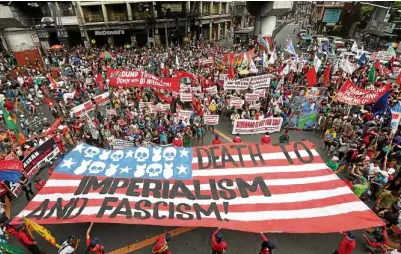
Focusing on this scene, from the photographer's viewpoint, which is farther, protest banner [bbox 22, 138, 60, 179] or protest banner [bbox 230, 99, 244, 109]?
protest banner [bbox 230, 99, 244, 109]

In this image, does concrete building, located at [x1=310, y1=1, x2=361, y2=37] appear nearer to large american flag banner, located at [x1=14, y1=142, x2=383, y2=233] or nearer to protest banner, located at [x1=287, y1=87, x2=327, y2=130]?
protest banner, located at [x1=287, y1=87, x2=327, y2=130]

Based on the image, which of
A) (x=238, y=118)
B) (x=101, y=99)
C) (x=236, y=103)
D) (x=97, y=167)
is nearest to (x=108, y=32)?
(x=101, y=99)

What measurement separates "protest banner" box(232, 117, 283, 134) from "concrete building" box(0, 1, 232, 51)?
93.9 feet

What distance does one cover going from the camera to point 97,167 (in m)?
7.60

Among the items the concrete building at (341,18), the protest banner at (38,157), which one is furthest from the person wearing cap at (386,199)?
the concrete building at (341,18)

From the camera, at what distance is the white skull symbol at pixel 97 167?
745 centimetres

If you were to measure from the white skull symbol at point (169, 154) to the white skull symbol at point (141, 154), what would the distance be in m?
0.62

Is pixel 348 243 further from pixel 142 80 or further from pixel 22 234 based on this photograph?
pixel 142 80

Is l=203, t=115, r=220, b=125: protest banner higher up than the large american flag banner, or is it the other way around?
the large american flag banner

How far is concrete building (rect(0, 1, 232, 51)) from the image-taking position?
3541cm

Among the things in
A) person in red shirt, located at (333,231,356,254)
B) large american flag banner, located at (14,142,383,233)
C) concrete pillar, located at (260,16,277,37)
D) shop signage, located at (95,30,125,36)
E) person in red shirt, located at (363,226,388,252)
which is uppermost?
concrete pillar, located at (260,16,277,37)

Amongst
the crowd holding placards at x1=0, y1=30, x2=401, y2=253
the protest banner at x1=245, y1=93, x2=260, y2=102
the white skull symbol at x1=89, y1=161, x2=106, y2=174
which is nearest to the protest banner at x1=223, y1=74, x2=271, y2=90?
the crowd holding placards at x1=0, y1=30, x2=401, y2=253

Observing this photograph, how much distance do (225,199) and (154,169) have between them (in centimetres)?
253

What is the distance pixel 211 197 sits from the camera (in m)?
6.64
